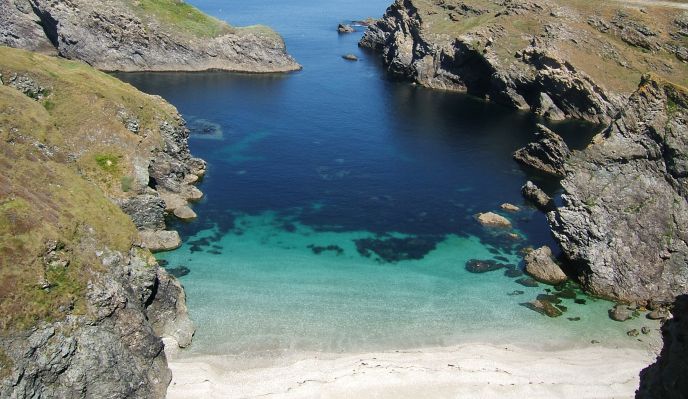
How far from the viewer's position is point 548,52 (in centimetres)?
13900

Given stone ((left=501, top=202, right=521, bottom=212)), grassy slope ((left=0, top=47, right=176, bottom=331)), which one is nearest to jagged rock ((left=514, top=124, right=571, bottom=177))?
stone ((left=501, top=202, right=521, bottom=212))

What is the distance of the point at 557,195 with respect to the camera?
321 ft

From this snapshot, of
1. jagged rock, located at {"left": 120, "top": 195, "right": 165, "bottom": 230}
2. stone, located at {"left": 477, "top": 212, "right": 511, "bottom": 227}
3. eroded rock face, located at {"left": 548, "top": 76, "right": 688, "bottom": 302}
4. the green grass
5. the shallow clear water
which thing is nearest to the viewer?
the shallow clear water

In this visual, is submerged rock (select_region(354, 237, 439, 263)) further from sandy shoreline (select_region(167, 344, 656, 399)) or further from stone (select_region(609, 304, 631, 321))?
stone (select_region(609, 304, 631, 321))

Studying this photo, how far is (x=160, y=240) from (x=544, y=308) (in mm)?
49958

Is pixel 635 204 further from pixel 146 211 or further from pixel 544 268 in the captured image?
pixel 146 211

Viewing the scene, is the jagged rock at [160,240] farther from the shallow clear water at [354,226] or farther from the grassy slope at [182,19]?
the grassy slope at [182,19]

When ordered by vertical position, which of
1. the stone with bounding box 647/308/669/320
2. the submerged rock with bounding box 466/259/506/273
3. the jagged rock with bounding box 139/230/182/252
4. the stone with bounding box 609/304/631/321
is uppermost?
the stone with bounding box 647/308/669/320

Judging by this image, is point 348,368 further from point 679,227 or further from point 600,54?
point 600,54

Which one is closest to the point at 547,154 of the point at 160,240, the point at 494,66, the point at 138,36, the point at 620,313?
the point at 620,313

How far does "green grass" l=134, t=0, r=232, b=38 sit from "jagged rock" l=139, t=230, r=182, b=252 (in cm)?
11216

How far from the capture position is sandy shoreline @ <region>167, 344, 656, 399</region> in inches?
1970

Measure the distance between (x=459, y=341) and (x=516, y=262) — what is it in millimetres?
21109

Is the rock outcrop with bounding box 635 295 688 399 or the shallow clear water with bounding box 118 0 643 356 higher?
the rock outcrop with bounding box 635 295 688 399
